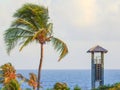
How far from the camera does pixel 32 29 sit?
95.6ft

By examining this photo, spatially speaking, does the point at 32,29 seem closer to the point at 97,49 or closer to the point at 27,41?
the point at 27,41

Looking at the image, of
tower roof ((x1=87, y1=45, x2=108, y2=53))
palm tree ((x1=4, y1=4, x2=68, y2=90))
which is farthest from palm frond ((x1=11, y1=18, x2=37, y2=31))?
tower roof ((x1=87, y1=45, x2=108, y2=53))

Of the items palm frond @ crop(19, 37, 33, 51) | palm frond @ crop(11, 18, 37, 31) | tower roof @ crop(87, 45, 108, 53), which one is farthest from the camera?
tower roof @ crop(87, 45, 108, 53)

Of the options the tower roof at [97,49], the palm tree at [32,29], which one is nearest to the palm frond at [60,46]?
the palm tree at [32,29]

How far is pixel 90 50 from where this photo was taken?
1458 inches

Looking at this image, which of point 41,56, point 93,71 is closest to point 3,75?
point 41,56

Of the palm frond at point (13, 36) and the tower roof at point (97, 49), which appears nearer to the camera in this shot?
the palm frond at point (13, 36)

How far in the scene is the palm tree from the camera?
28938mm

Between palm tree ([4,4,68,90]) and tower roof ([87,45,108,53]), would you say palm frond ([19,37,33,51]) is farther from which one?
tower roof ([87,45,108,53])

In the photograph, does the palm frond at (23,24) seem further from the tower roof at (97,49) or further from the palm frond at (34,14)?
the tower roof at (97,49)

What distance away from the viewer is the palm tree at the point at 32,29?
28938mm

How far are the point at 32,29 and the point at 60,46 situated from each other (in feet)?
5.53

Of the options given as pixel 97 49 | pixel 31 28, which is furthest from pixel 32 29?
pixel 97 49

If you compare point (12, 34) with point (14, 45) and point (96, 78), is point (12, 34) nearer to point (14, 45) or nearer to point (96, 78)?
point (14, 45)
